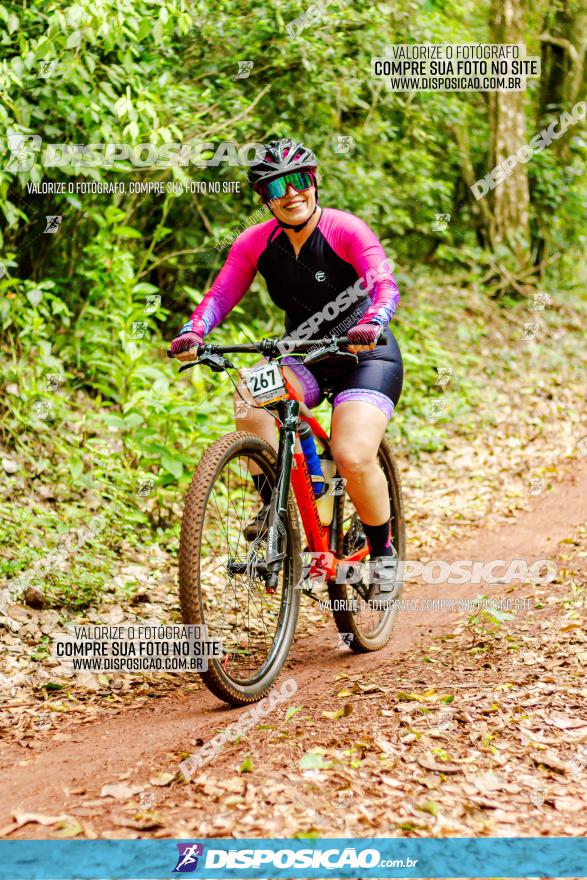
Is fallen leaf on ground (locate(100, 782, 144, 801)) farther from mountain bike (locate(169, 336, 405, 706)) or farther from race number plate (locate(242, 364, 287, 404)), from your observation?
race number plate (locate(242, 364, 287, 404))

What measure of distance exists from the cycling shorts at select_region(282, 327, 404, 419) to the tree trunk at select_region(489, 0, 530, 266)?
865 cm

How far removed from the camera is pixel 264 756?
289 centimetres

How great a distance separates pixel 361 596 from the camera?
14.9 ft

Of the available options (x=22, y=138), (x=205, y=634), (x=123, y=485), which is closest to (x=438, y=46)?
(x=22, y=138)

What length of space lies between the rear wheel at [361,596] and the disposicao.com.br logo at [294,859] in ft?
6.01

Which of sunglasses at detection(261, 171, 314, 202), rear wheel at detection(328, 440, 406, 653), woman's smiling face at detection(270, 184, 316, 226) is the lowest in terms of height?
rear wheel at detection(328, 440, 406, 653)

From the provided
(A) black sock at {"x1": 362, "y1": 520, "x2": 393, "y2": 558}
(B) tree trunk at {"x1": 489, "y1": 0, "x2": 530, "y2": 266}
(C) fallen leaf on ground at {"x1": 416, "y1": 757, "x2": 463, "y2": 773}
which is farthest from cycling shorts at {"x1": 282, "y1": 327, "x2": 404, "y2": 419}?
(B) tree trunk at {"x1": 489, "y1": 0, "x2": 530, "y2": 266}

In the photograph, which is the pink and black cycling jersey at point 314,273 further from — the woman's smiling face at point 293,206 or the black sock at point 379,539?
the black sock at point 379,539

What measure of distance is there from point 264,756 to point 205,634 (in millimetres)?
511

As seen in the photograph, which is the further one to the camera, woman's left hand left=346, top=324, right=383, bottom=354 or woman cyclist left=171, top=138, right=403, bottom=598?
woman cyclist left=171, top=138, right=403, bottom=598

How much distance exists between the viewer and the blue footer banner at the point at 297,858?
2.29 meters

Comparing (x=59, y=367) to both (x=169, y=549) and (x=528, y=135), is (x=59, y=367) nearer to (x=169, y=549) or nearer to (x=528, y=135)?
(x=169, y=549)

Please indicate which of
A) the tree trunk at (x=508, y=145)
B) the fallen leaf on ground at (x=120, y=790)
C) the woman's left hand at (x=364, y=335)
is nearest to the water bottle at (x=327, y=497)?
the woman's left hand at (x=364, y=335)

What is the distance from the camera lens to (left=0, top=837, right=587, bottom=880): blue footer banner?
2287mm
